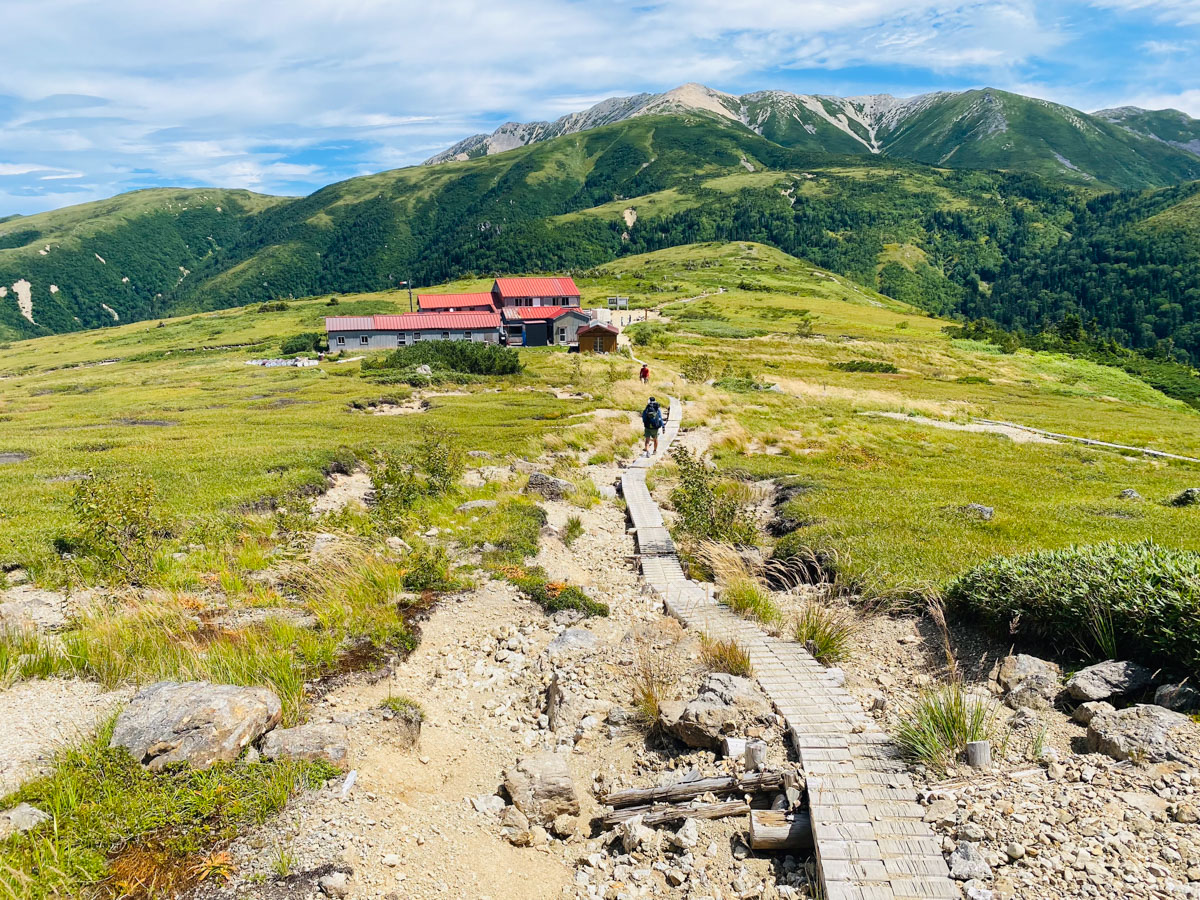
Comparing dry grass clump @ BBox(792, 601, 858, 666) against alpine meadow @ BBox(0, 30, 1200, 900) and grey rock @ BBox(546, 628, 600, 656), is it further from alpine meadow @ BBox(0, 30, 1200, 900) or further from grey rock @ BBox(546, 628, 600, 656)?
grey rock @ BBox(546, 628, 600, 656)

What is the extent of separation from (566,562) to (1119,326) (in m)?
230

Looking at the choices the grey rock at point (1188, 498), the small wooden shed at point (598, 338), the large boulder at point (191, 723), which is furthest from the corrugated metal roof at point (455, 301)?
the large boulder at point (191, 723)

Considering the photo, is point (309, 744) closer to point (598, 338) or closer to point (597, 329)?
point (597, 329)

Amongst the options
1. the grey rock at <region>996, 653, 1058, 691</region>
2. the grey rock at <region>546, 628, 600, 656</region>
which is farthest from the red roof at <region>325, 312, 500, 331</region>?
the grey rock at <region>996, 653, 1058, 691</region>

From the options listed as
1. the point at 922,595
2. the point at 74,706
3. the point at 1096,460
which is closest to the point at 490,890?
the point at 74,706

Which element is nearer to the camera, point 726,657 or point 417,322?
point 726,657

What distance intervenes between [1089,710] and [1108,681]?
721 mm

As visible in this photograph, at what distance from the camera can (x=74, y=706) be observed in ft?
25.9

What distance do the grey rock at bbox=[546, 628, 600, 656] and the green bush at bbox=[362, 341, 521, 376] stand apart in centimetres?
4841

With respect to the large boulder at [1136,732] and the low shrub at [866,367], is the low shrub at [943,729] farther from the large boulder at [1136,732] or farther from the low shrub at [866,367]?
the low shrub at [866,367]

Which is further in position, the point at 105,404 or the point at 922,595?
the point at 105,404

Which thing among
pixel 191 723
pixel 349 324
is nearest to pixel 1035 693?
pixel 191 723

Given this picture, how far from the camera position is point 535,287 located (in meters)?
104

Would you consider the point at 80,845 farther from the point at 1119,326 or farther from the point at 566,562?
Answer: the point at 1119,326
